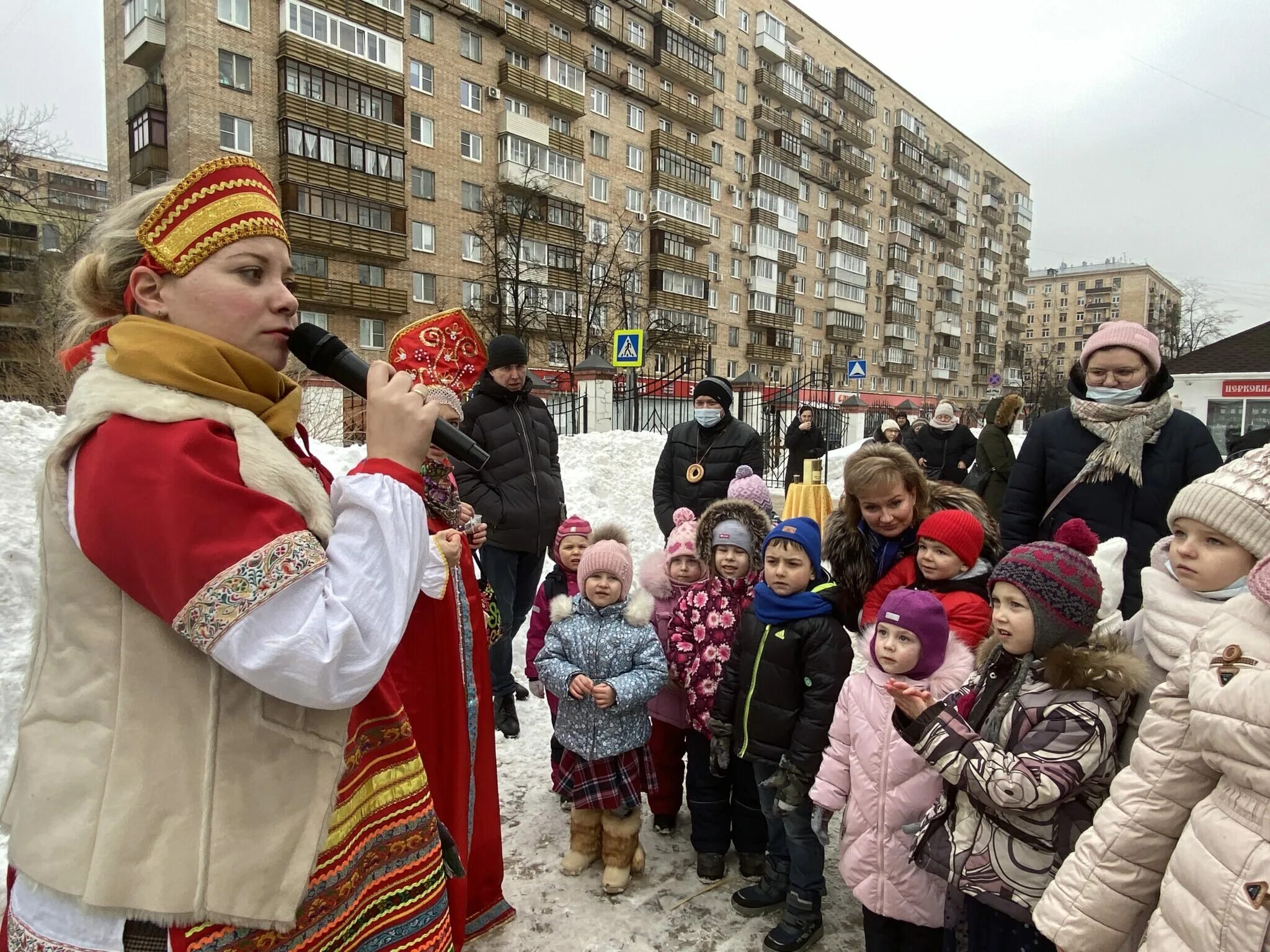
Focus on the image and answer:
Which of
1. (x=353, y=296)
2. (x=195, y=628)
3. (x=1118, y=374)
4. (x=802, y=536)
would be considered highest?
(x=353, y=296)

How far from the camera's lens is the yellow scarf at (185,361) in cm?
120

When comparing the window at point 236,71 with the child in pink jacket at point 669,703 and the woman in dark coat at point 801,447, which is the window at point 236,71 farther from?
the child in pink jacket at point 669,703

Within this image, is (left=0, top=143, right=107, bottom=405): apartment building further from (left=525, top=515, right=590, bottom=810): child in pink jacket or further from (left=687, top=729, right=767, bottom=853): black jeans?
(left=687, top=729, right=767, bottom=853): black jeans

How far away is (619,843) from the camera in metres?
3.05

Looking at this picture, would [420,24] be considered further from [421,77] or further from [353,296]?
[353,296]

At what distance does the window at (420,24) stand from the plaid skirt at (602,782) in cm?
3036

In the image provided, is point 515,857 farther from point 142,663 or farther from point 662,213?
point 662,213

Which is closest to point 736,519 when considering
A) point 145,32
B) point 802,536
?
point 802,536

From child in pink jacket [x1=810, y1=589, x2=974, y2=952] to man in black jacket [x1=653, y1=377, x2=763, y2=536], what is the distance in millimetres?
2552

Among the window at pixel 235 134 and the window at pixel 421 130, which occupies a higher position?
the window at pixel 421 130

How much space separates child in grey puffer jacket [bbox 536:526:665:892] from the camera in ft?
10.0

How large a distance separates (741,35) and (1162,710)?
48054 millimetres

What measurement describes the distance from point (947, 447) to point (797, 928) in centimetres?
745

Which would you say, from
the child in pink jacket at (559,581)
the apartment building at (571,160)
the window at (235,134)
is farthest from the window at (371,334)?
the child in pink jacket at (559,581)
